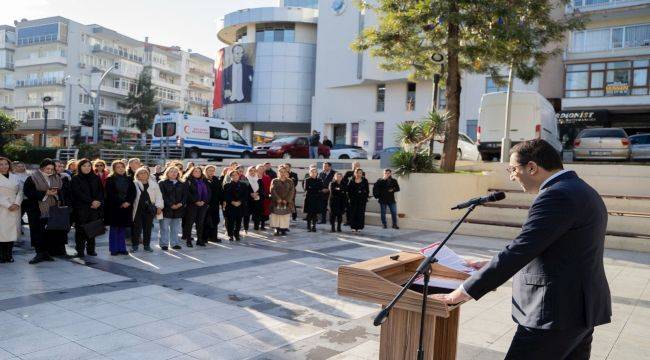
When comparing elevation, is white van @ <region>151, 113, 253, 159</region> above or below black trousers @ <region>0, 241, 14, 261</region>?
above

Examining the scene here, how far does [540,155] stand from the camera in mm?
2865

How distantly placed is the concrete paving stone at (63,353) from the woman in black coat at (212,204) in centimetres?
662

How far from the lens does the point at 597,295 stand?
269 cm

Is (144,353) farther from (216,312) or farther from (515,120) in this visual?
(515,120)

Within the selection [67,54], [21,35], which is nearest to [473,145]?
[67,54]

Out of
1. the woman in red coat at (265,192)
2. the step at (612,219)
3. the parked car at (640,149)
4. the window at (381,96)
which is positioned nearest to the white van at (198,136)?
the woman in red coat at (265,192)

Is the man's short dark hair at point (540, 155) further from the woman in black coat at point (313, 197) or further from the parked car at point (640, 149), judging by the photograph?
the parked car at point (640, 149)

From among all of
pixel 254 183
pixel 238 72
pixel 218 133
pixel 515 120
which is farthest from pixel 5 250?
pixel 238 72

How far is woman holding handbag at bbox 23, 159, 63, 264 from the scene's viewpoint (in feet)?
30.2

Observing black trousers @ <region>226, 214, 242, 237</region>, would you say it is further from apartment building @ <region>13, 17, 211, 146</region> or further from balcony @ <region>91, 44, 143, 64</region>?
balcony @ <region>91, 44, 143, 64</region>

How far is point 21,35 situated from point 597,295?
78.1 meters

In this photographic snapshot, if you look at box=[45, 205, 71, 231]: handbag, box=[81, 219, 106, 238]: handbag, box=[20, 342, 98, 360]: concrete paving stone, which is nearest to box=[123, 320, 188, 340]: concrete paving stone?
box=[20, 342, 98, 360]: concrete paving stone

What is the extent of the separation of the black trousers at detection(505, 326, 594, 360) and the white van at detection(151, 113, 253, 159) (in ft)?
84.7

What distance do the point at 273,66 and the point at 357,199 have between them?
3773cm
